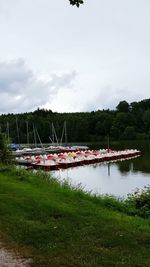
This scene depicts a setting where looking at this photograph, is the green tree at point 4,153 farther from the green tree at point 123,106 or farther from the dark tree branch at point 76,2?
the green tree at point 123,106

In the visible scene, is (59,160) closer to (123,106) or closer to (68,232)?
(68,232)

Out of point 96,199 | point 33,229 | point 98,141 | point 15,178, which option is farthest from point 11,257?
point 98,141

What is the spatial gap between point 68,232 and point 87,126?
365 feet

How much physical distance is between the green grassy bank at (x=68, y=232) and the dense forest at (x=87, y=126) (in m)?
96.4

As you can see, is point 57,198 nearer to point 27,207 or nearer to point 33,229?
point 27,207

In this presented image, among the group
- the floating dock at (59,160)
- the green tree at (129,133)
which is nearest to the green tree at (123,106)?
the green tree at (129,133)

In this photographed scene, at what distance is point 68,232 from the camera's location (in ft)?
22.6

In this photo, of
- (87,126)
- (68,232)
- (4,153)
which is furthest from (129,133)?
(68,232)

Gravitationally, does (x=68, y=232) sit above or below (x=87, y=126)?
below

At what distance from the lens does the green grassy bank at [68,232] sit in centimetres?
561

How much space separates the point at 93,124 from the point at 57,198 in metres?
110

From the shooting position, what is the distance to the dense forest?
110 metres

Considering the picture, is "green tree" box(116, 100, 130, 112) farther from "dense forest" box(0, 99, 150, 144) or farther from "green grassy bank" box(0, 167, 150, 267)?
"green grassy bank" box(0, 167, 150, 267)

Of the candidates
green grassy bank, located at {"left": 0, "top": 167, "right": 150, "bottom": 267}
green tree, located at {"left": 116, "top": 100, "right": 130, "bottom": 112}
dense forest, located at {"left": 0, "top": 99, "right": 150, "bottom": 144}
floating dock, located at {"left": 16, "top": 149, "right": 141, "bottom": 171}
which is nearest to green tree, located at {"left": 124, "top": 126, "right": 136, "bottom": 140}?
dense forest, located at {"left": 0, "top": 99, "right": 150, "bottom": 144}
